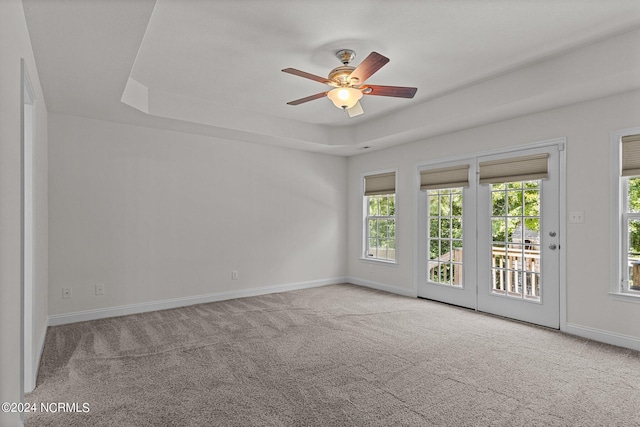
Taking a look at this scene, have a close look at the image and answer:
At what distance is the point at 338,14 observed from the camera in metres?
2.65

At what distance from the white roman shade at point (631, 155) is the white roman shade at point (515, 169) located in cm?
68

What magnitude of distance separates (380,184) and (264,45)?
11.3 ft

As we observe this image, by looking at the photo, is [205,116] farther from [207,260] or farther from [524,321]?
[524,321]

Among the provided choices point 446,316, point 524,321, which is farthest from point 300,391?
point 524,321

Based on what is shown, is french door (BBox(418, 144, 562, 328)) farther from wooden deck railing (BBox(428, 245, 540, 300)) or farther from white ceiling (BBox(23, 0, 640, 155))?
white ceiling (BBox(23, 0, 640, 155))

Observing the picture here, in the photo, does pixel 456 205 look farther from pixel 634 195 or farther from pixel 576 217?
pixel 634 195

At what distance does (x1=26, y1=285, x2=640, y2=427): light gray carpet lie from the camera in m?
2.21

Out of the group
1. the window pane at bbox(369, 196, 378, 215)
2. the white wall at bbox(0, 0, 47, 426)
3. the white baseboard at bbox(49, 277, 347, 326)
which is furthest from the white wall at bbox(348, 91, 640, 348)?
the white wall at bbox(0, 0, 47, 426)

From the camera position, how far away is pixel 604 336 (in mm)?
3461

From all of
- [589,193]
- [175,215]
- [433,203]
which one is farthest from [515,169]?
[175,215]

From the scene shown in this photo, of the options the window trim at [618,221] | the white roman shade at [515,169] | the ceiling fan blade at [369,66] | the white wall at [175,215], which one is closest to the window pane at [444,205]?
the white roman shade at [515,169]

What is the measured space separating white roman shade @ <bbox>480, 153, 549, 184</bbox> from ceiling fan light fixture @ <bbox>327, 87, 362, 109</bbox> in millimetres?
2208

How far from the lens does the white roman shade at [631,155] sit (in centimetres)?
328

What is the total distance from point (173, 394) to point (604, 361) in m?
3.49
